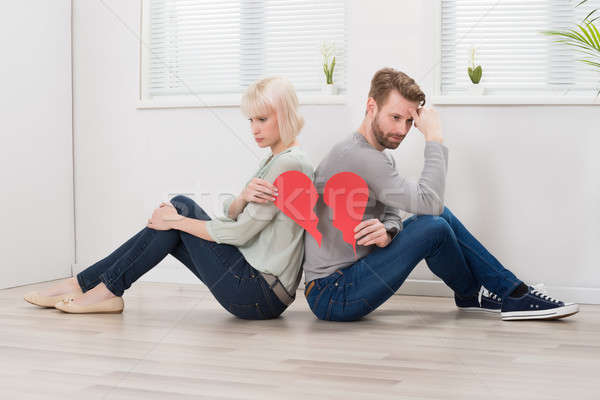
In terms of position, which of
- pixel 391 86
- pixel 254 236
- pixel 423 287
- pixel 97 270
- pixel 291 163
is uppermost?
pixel 391 86

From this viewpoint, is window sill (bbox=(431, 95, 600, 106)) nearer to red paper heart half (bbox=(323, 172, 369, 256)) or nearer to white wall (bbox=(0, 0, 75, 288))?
red paper heart half (bbox=(323, 172, 369, 256))

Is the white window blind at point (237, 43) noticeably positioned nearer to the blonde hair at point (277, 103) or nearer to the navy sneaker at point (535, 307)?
the blonde hair at point (277, 103)

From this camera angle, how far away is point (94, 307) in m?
2.23

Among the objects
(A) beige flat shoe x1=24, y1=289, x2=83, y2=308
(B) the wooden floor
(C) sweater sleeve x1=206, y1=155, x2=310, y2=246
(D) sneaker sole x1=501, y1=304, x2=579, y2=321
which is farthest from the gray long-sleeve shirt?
(A) beige flat shoe x1=24, y1=289, x2=83, y2=308

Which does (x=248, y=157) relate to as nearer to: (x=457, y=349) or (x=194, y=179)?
(x=194, y=179)

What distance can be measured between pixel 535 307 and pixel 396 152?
0.97 metres

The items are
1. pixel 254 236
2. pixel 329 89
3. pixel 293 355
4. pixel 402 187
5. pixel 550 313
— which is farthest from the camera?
pixel 329 89

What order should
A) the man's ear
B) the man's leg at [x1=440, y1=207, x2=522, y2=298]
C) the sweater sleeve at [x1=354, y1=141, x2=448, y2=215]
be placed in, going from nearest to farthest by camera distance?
the sweater sleeve at [x1=354, y1=141, x2=448, y2=215] → the man's ear → the man's leg at [x1=440, y1=207, x2=522, y2=298]

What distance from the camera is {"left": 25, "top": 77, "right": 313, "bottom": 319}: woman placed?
6.51 feet

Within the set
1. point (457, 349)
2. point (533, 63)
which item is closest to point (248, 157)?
point (533, 63)

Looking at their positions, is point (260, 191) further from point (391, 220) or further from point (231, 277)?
point (391, 220)

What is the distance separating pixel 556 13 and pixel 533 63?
0.75ft

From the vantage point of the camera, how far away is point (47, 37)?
315 centimetres

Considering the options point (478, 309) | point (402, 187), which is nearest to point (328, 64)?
point (402, 187)
